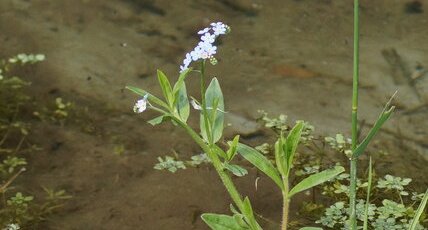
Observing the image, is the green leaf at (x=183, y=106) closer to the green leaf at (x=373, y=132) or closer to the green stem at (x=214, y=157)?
the green stem at (x=214, y=157)

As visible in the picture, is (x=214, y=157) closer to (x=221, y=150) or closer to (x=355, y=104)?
(x=221, y=150)

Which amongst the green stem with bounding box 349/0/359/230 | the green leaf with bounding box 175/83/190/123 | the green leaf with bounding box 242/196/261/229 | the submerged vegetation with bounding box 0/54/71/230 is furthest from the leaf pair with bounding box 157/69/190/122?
the submerged vegetation with bounding box 0/54/71/230

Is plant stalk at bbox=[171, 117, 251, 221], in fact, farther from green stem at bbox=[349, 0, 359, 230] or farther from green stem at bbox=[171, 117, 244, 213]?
green stem at bbox=[349, 0, 359, 230]

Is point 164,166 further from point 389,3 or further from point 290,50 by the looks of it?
point 389,3

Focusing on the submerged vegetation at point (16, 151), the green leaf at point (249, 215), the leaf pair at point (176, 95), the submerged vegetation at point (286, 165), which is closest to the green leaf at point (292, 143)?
the submerged vegetation at point (286, 165)

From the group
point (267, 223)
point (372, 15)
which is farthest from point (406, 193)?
point (372, 15)

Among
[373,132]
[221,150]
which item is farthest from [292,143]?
[373,132]
